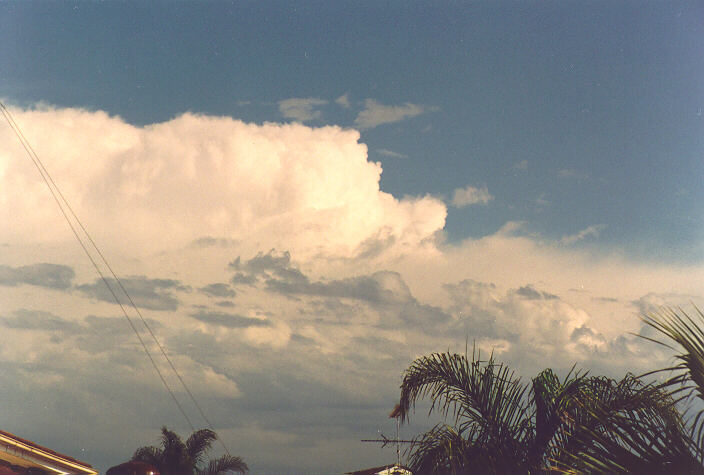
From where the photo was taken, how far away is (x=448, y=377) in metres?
8.65

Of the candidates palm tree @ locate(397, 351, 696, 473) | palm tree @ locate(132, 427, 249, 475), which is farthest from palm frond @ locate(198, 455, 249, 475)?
palm tree @ locate(397, 351, 696, 473)

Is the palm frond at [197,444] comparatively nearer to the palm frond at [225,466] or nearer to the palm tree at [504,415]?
the palm frond at [225,466]

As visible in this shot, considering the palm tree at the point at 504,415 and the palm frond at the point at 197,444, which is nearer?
the palm tree at the point at 504,415

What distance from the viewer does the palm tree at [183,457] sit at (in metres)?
32.8

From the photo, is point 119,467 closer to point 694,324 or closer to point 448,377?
point 448,377

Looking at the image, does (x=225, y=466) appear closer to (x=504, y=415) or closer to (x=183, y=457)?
(x=183, y=457)

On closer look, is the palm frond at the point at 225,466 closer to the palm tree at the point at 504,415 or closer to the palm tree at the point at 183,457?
the palm tree at the point at 183,457

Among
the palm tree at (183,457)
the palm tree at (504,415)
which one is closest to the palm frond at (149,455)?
the palm tree at (183,457)

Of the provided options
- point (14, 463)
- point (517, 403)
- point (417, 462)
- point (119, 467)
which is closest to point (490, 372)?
point (517, 403)

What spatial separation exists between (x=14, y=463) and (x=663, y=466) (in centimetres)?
1862

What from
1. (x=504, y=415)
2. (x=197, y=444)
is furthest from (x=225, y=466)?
(x=504, y=415)

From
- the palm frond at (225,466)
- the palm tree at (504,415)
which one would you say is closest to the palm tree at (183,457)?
the palm frond at (225,466)

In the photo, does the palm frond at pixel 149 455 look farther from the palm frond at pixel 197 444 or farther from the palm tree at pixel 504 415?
the palm tree at pixel 504 415

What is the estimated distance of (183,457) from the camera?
33.2 meters
